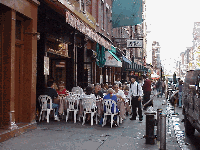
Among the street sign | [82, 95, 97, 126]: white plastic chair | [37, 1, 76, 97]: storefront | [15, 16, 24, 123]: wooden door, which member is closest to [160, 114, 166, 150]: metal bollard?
[82, 95, 97, 126]: white plastic chair

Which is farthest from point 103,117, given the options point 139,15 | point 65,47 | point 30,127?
point 139,15

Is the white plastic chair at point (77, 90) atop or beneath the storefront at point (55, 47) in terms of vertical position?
beneath

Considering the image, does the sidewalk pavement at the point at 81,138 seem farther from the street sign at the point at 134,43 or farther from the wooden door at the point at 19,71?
the street sign at the point at 134,43

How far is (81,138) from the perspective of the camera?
8.10m

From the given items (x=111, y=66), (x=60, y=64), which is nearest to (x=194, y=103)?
(x=60, y=64)

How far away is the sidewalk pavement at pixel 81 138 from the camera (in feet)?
23.4

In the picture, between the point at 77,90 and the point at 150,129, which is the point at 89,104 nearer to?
the point at 150,129

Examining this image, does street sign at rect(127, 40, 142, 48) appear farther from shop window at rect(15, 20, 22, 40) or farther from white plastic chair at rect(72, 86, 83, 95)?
shop window at rect(15, 20, 22, 40)

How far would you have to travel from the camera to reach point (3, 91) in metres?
7.78

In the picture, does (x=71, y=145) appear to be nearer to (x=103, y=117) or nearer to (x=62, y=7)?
(x=103, y=117)

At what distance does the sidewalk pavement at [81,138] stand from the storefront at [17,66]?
57 centimetres

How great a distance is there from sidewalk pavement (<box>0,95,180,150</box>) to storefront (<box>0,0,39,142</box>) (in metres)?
0.57

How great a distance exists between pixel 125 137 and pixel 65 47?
7.99m

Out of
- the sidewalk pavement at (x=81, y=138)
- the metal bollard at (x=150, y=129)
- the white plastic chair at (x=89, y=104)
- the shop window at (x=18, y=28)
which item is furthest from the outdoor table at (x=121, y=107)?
the shop window at (x=18, y=28)
